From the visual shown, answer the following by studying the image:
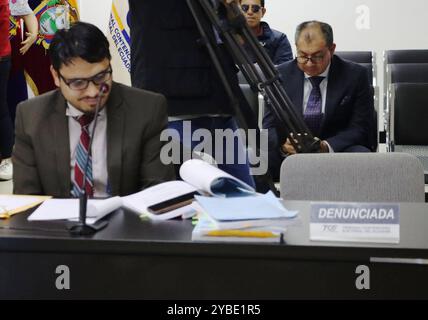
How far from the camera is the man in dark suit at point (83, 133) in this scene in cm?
205

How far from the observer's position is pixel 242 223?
127 centimetres

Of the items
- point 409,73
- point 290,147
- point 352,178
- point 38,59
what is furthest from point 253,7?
point 352,178

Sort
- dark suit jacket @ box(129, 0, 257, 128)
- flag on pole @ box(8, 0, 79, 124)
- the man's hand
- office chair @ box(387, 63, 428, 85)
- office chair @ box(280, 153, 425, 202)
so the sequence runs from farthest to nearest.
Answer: flag on pole @ box(8, 0, 79, 124), office chair @ box(387, 63, 428, 85), the man's hand, dark suit jacket @ box(129, 0, 257, 128), office chair @ box(280, 153, 425, 202)

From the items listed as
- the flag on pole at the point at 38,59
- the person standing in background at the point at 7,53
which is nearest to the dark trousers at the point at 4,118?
the person standing in background at the point at 7,53

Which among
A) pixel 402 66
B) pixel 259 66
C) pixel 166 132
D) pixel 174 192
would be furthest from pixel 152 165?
pixel 402 66

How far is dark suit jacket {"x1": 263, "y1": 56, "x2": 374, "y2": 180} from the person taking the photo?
321 centimetres

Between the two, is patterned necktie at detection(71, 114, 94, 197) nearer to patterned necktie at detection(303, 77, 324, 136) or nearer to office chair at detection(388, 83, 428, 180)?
patterned necktie at detection(303, 77, 324, 136)

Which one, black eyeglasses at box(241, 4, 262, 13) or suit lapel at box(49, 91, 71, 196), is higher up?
black eyeglasses at box(241, 4, 262, 13)

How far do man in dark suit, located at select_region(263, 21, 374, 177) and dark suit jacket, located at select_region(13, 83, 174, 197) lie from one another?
1.13 m

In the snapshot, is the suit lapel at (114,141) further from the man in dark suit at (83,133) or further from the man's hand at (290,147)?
the man's hand at (290,147)

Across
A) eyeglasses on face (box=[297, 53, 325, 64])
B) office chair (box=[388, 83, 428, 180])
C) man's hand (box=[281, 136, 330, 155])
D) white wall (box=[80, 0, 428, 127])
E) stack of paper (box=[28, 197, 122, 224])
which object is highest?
white wall (box=[80, 0, 428, 127])

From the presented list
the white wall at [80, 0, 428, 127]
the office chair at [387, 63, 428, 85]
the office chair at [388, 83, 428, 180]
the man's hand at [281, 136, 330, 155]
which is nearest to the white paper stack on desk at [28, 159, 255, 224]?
the man's hand at [281, 136, 330, 155]

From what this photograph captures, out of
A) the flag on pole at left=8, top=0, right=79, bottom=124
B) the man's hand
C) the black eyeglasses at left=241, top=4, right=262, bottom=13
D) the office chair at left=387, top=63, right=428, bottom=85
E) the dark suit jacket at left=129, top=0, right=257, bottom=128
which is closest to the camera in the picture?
the dark suit jacket at left=129, top=0, right=257, bottom=128

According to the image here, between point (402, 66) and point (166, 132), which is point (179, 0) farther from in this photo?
point (402, 66)
